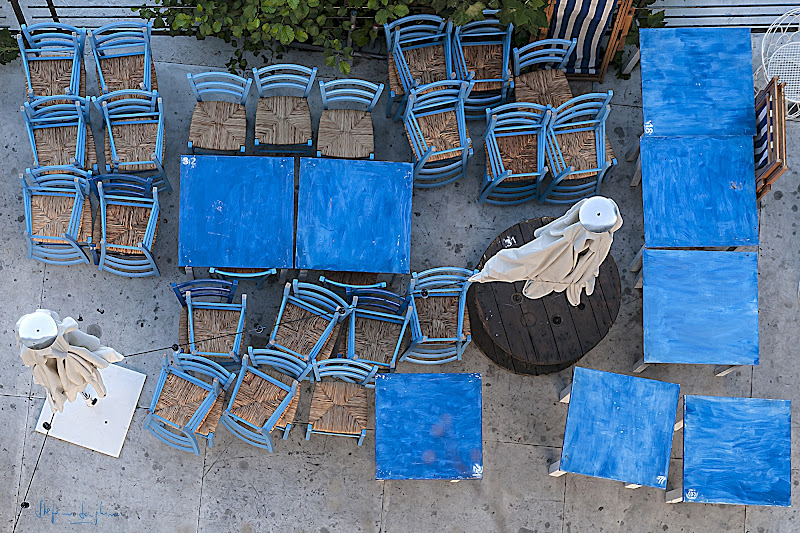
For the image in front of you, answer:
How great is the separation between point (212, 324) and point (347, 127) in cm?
248

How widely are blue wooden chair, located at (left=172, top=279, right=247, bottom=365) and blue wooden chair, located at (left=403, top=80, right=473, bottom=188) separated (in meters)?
2.42

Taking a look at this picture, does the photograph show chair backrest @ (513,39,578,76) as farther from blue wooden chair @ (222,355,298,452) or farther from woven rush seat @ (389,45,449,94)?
blue wooden chair @ (222,355,298,452)

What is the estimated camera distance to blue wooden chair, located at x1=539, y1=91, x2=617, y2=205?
871 centimetres

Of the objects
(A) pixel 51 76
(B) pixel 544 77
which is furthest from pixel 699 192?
(A) pixel 51 76

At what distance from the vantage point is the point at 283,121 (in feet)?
28.6

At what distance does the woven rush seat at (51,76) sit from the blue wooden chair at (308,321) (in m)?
3.28

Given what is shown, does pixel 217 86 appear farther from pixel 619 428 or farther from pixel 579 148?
A: pixel 619 428

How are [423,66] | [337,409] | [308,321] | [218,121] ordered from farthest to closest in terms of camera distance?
[423,66]
[218,121]
[308,321]
[337,409]

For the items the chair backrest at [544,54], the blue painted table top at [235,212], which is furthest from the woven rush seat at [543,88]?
the blue painted table top at [235,212]

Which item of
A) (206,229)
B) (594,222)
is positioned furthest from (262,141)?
(594,222)

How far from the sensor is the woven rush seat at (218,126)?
862 cm

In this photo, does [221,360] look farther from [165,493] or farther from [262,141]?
[262,141]

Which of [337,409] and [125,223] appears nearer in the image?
[337,409]

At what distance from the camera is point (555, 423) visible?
8.77m
